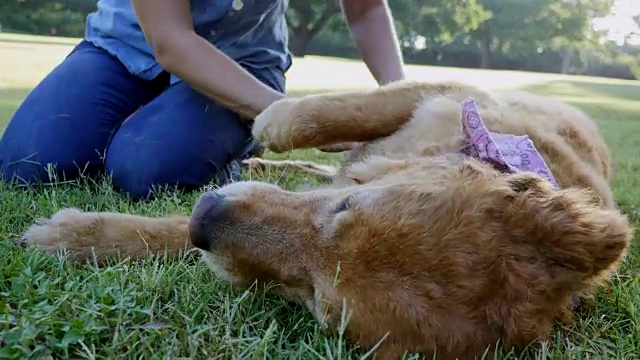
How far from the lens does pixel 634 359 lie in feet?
6.75

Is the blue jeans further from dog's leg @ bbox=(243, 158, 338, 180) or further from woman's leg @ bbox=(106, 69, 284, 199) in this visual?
dog's leg @ bbox=(243, 158, 338, 180)

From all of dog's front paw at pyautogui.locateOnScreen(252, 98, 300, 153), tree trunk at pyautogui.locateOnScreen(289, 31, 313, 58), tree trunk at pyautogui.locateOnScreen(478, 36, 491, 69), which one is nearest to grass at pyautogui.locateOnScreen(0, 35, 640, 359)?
dog's front paw at pyautogui.locateOnScreen(252, 98, 300, 153)

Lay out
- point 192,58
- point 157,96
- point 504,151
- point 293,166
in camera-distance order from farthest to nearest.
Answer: point 293,166 < point 157,96 < point 192,58 < point 504,151

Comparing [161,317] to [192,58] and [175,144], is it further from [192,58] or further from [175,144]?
[175,144]

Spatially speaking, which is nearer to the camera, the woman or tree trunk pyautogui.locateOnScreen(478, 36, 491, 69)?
the woman

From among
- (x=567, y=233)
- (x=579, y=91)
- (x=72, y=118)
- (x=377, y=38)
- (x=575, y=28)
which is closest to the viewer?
(x=567, y=233)

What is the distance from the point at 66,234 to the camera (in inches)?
95.3

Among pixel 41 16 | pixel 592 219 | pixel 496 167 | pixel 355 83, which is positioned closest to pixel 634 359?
pixel 592 219

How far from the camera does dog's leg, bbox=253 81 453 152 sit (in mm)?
2934

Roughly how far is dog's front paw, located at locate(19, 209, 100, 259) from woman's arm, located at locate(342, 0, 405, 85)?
209cm

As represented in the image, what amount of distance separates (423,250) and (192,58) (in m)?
1.78

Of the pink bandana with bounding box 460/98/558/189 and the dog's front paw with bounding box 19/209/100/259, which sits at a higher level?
the pink bandana with bounding box 460/98/558/189

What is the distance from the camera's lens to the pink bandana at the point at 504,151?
7.75 ft

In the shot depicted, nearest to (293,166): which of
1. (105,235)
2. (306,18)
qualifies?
(105,235)
